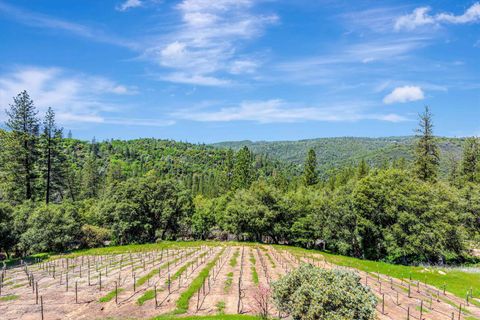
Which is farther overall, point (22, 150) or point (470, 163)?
point (470, 163)

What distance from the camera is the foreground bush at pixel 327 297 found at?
43.0 feet

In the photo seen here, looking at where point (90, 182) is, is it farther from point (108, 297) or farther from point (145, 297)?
point (145, 297)

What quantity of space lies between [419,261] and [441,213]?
7.21 meters

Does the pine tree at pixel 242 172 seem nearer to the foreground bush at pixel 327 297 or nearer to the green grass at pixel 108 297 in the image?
the green grass at pixel 108 297

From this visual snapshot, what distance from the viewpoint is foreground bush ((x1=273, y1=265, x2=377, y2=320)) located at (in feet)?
43.0

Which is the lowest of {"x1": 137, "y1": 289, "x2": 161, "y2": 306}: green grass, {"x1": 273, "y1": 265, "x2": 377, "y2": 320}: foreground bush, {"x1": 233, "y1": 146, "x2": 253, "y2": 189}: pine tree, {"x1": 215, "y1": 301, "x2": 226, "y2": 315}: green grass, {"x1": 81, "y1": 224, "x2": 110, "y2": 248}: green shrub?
{"x1": 81, "y1": 224, "x2": 110, "y2": 248}: green shrub

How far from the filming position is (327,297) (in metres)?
13.2

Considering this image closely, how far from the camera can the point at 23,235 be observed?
41812 mm

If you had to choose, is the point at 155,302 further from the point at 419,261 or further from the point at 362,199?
the point at 419,261

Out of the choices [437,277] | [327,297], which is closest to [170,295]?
[327,297]

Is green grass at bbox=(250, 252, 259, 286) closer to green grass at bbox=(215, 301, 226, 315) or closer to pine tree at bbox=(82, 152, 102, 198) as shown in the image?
green grass at bbox=(215, 301, 226, 315)

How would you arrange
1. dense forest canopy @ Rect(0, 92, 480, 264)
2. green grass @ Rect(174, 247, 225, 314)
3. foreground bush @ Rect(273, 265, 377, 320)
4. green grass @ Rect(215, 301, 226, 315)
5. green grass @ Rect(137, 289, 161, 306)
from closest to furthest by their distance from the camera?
1. foreground bush @ Rect(273, 265, 377, 320)
2. green grass @ Rect(215, 301, 226, 315)
3. green grass @ Rect(174, 247, 225, 314)
4. green grass @ Rect(137, 289, 161, 306)
5. dense forest canopy @ Rect(0, 92, 480, 264)

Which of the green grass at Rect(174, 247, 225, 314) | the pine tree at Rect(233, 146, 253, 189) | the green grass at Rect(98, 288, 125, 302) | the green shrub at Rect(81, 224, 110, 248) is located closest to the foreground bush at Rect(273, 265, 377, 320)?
the green grass at Rect(174, 247, 225, 314)

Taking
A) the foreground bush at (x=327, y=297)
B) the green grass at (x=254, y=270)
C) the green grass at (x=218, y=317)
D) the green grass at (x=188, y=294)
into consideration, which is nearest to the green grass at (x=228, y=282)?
the green grass at (x=188, y=294)
